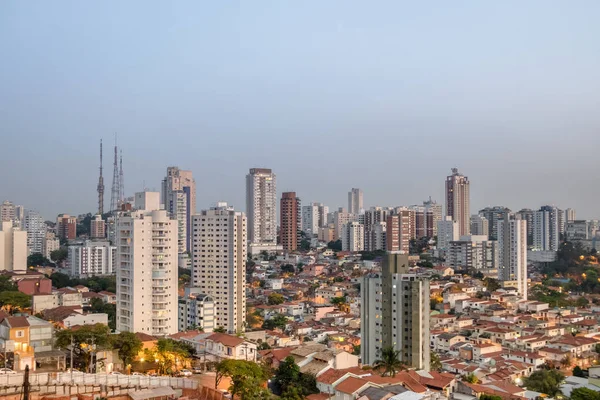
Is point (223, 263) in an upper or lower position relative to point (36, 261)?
upper

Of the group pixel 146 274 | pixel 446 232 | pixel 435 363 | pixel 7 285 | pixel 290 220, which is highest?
pixel 290 220

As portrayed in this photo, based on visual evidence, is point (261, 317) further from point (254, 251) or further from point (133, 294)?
point (254, 251)

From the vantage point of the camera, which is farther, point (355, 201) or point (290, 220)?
point (355, 201)

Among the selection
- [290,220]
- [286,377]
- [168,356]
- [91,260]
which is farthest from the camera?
[290,220]

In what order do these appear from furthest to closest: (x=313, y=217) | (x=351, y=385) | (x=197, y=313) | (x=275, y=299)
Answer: (x=313, y=217)
(x=275, y=299)
(x=197, y=313)
(x=351, y=385)

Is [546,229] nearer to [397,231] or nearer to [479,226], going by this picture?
[479,226]

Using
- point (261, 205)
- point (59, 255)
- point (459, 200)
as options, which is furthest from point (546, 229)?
point (59, 255)

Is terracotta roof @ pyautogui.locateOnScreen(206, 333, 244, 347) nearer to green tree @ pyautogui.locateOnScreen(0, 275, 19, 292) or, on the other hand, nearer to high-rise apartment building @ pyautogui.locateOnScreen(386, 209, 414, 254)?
green tree @ pyautogui.locateOnScreen(0, 275, 19, 292)

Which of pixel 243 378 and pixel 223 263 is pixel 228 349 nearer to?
pixel 243 378
